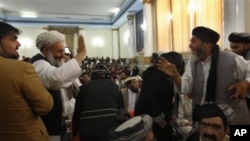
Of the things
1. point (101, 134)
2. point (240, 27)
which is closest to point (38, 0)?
point (240, 27)

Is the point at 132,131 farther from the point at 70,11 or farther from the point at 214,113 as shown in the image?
the point at 70,11

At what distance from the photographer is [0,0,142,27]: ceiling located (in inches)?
442

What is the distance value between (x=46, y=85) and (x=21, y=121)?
31 centimetres

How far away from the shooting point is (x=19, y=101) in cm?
148

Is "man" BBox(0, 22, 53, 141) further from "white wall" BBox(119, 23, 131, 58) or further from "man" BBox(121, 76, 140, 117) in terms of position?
"white wall" BBox(119, 23, 131, 58)

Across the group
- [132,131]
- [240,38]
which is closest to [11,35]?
[132,131]

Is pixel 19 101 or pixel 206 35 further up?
pixel 206 35

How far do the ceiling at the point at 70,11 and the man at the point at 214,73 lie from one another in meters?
8.15

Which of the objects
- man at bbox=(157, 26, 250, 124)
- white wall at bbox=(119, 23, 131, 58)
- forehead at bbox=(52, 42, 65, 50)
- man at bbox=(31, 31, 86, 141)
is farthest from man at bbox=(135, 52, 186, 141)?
white wall at bbox=(119, 23, 131, 58)

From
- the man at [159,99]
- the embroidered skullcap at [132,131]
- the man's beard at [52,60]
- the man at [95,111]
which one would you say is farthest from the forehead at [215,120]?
the man's beard at [52,60]

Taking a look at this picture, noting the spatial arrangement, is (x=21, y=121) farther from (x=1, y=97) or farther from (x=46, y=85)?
(x=46, y=85)

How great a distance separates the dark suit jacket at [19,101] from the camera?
4.78 feet

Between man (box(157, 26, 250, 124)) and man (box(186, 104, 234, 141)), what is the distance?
40cm

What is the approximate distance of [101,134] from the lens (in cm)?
225
